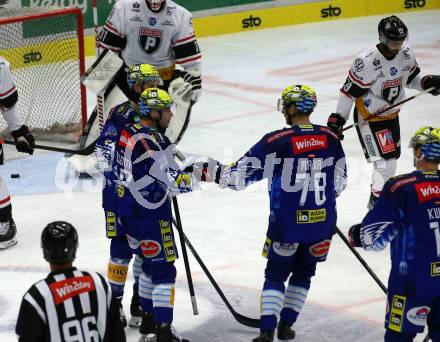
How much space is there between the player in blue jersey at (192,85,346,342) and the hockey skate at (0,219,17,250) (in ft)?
7.25

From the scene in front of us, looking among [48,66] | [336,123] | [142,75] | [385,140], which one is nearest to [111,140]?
[142,75]

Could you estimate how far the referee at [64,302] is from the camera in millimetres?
3833

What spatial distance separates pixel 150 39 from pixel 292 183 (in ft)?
11.1

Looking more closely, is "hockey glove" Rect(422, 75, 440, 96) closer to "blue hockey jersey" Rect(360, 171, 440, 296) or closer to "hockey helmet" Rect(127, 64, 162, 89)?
"hockey helmet" Rect(127, 64, 162, 89)

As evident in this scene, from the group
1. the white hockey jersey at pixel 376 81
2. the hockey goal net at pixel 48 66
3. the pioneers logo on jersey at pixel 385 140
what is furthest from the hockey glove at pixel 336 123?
the hockey goal net at pixel 48 66

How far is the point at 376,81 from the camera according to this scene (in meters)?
7.45

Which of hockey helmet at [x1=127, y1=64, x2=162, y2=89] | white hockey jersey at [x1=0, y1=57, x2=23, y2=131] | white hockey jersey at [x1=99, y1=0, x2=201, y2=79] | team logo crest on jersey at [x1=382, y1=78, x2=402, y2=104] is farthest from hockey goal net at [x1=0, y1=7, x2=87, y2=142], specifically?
hockey helmet at [x1=127, y1=64, x2=162, y2=89]

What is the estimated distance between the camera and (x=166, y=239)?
5.52 metres

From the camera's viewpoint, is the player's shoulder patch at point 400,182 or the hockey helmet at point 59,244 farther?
the player's shoulder patch at point 400,182

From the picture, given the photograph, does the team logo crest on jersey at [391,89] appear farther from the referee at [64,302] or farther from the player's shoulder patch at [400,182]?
the referee at [64,302]

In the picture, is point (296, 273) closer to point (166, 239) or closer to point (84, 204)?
point (166, 239)

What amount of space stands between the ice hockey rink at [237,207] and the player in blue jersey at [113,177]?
13.1 inches

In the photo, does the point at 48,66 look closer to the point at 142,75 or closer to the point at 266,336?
the point at 142,75

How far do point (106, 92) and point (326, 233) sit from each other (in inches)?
139
